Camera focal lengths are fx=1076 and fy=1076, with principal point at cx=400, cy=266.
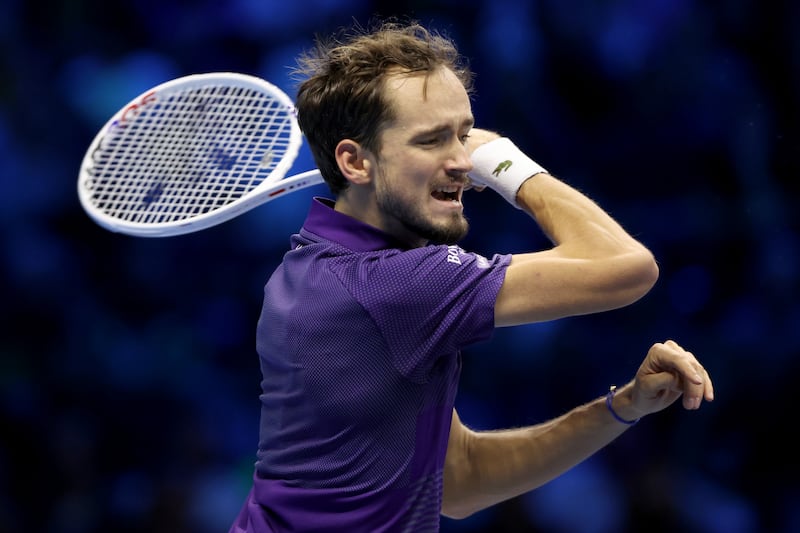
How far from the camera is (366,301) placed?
212 centimetres

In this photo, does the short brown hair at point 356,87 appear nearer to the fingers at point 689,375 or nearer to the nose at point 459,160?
the nose at point 459,160

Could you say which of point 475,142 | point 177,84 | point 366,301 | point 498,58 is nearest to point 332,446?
point 366,301

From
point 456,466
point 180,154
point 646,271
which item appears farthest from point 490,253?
point 646,271

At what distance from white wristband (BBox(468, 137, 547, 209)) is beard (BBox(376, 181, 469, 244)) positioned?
182 mm

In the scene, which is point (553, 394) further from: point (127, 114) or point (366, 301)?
point (366, 301)

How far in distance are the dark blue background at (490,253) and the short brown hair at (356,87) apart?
84.4 inches

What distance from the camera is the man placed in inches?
Answer: 83.6

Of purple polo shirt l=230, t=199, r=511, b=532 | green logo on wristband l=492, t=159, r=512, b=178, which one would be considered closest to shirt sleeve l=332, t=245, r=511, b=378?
purple polo shirt l=230, t=199, r=511, b=532

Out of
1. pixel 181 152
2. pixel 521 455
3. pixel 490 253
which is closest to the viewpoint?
pixel 521 455

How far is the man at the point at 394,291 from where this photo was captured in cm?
212

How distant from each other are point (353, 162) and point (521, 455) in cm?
90

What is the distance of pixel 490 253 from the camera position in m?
4.83

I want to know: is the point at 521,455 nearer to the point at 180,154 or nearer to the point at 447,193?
the point at 447,193

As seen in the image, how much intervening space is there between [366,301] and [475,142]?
22.3 inches
